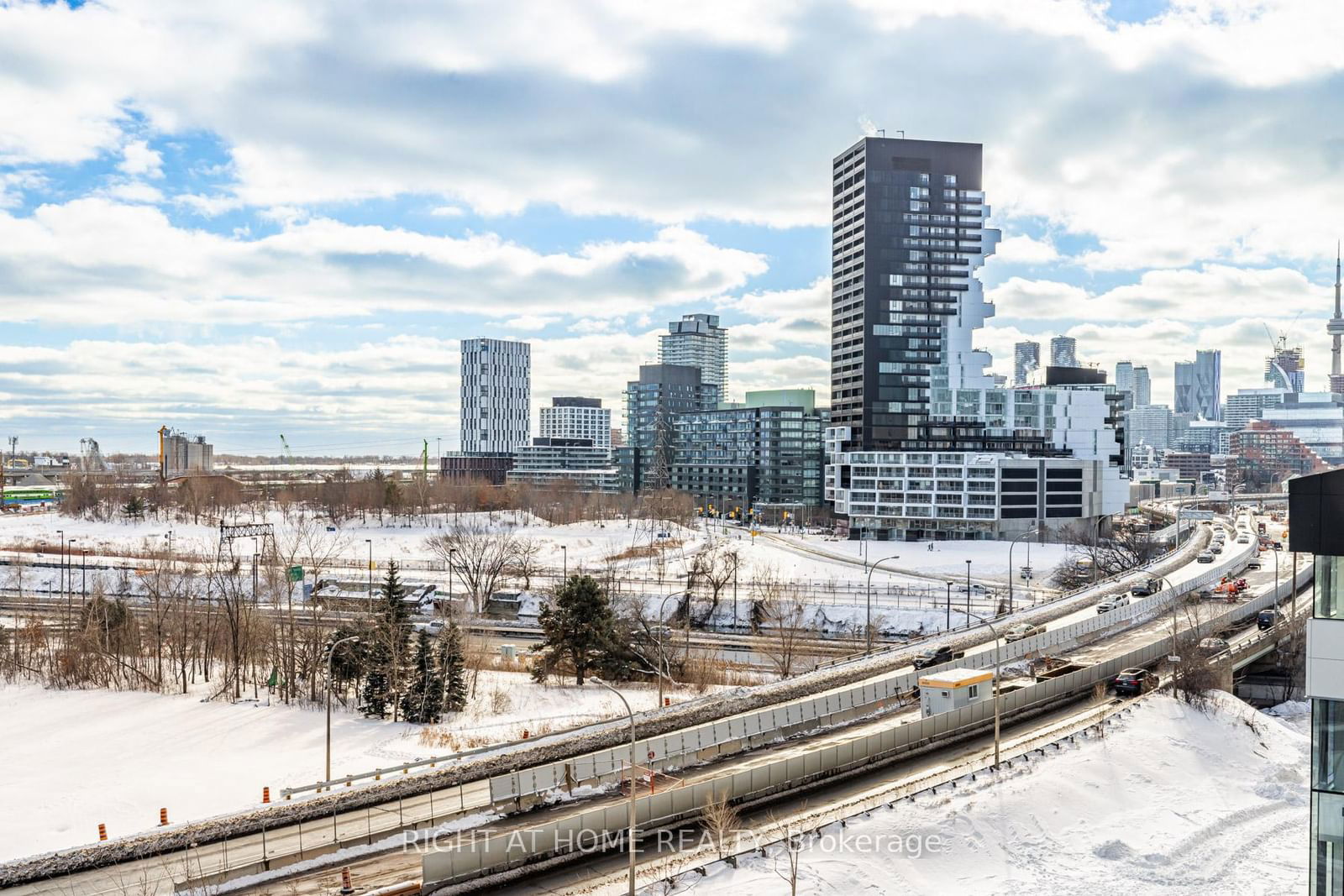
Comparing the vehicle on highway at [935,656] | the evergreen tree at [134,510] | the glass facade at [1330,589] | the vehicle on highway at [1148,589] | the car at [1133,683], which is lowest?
the car at [1133,683]

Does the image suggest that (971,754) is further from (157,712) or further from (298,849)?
(157,712)

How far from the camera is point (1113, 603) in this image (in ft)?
246

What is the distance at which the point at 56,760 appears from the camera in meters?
40.7

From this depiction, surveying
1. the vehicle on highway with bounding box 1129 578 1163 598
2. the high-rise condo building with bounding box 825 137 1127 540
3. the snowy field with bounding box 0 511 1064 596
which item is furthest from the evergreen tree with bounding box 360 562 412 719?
the high-rise condo building with bounding box 825 137 1127 540

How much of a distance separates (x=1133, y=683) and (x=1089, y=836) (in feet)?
64.0

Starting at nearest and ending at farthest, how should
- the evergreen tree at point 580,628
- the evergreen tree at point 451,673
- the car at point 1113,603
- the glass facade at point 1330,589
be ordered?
the glass facade at point 1330,589 → the evergreen tree at point 451,673 → the evergreen tree at point 580,628 → the car at point 1113,603

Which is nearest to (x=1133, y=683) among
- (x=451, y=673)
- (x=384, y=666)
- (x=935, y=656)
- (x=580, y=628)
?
(x=935, y=656)

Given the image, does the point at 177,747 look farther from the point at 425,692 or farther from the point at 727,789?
the point at 727,789

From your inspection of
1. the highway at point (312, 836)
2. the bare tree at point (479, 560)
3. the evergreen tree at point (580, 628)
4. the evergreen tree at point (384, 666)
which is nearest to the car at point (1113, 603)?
the evergreen tree at point (580, 628)

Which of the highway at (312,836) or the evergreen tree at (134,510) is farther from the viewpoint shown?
the evergreen tree at (134,510)

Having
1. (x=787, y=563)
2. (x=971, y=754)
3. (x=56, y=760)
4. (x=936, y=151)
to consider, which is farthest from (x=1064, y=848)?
(x=936, y=151)

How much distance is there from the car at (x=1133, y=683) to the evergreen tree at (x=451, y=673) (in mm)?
36429

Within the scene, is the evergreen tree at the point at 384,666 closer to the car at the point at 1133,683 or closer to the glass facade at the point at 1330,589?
the car at the point at 1133,683

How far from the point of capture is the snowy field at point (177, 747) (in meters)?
33.9
